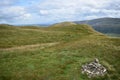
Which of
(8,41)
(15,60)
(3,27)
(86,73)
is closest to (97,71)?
(86,73)

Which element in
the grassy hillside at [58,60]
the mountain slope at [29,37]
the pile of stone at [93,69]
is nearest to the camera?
the grassy hillside at [58,60]

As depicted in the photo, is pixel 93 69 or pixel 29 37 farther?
pixel 29 37

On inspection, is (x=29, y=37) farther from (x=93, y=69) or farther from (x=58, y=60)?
(x=93, y=69)

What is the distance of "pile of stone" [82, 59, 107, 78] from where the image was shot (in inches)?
1499

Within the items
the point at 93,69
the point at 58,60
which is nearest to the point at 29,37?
the point at 58,60

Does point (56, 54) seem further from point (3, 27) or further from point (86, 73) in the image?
point (3, 27)

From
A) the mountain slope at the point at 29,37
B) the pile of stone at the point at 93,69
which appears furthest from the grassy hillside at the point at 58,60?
the mountain slope at the point at 29,37

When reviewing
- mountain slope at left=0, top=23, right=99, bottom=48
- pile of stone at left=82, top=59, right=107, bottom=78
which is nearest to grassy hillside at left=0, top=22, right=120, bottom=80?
pile of stone at left=82, top=59, right=107, bottom=78

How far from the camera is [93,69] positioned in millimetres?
39094

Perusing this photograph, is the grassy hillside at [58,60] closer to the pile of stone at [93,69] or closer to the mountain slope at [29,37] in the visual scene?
the pile of stone at [93,69]

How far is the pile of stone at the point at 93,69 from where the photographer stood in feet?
125

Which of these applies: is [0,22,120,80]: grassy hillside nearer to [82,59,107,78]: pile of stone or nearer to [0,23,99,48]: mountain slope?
[82,59,107,78]: pile of stone

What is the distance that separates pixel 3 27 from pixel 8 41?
2134 centimetres

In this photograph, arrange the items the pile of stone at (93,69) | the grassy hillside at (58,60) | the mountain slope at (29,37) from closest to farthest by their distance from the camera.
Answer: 1. the grassy hillside at (58,60)
2. the pile of stone at (93,69)
3. the mountain slope at (29,37)
